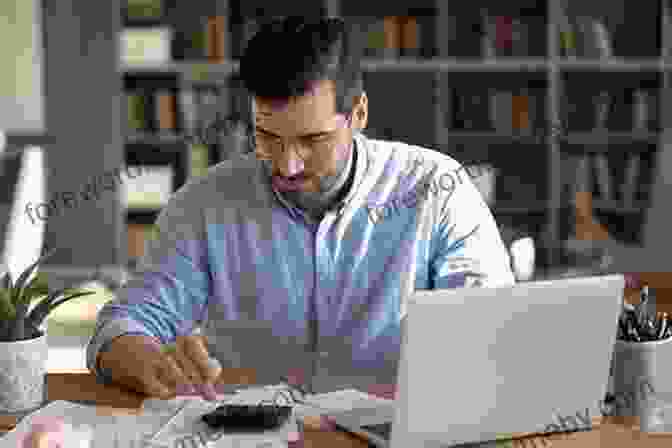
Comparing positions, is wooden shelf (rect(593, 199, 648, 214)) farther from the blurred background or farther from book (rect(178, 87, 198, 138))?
book (rect(178, 87, 198, 138))

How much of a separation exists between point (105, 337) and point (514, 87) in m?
4.26

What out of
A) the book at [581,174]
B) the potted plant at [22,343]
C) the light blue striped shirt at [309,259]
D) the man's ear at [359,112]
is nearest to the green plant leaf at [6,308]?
the potted plant at [22,343]

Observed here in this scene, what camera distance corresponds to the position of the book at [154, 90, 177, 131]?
5617 millimetres

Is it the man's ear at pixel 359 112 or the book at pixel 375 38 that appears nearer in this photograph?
the man's ear at pixel 359 112

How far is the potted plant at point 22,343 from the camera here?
1.53 meters

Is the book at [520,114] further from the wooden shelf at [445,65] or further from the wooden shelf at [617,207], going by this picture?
the wooden shelf at [617,207]

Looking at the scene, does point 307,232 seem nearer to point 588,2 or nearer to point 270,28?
point 270,28

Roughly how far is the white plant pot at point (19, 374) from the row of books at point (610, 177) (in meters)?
4.33

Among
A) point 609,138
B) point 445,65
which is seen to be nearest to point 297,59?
point 445,65

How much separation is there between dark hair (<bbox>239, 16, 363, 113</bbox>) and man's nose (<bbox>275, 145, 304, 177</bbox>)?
0.09 m

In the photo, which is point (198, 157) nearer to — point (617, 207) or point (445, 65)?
point (445, 65)

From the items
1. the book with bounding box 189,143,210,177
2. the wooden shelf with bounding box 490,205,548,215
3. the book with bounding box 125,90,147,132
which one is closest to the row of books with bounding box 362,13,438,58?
the wooden shelf with bounding box 490,205,548,215

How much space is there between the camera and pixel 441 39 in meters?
5.52

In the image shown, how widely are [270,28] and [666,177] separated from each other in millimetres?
2875
